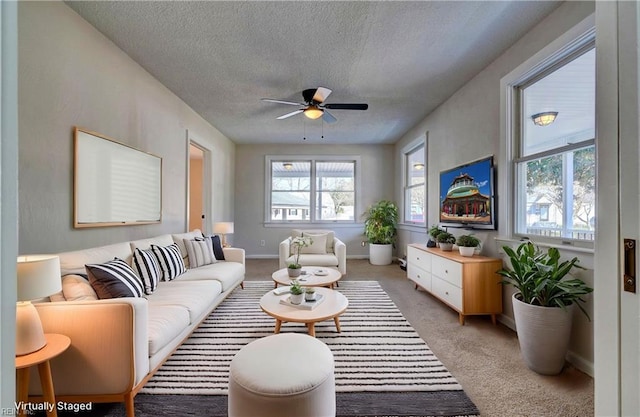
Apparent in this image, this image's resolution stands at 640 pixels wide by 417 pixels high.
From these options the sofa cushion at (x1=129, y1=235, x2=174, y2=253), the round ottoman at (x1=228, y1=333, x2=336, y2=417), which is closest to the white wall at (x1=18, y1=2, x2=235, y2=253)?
the sofa cushion at (x1=129, y1=235, x2=174, y2=253)

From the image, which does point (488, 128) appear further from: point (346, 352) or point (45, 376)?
point (45, 376)

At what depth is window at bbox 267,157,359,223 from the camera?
6398 millimetres

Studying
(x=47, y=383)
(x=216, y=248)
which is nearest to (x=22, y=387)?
(x=47, y=383)

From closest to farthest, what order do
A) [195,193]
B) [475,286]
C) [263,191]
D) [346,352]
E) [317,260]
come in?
[346,352] < [475,286] < [317,260] < [263,191] < [195,193]

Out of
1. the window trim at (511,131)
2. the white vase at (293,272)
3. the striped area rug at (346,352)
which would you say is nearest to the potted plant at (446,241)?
the window trim at (511,131)

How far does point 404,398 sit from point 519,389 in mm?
757

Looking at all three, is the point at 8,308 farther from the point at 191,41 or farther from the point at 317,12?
the point at 191,41

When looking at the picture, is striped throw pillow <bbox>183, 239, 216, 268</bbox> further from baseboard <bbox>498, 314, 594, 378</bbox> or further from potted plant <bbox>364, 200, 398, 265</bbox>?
baseboard <bbox>498, 314, 594, 378</bbox>

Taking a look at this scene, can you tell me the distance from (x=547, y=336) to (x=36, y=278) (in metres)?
2.96

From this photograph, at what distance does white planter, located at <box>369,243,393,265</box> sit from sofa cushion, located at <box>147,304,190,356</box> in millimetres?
4204

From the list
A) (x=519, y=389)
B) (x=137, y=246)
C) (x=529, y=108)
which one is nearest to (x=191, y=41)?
(x=137, y=246)

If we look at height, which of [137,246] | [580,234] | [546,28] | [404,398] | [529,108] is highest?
[546,28]

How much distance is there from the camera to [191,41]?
96.6 inches

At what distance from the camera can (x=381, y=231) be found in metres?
5.71
